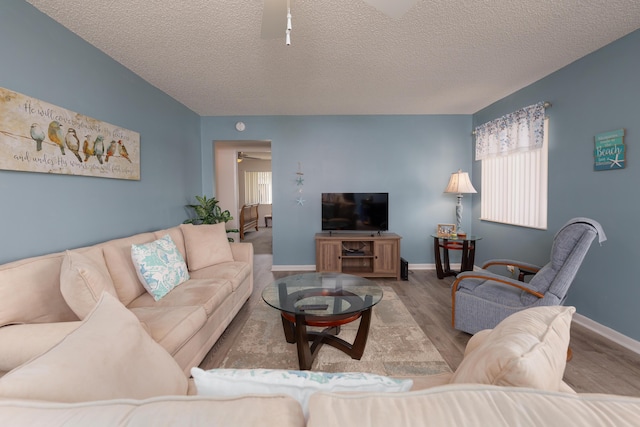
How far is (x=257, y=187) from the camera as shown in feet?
35.5

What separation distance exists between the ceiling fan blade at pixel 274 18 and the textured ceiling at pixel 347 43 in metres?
0.30

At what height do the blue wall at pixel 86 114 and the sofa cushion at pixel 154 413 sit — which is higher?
the blue wall at pixel 86 114

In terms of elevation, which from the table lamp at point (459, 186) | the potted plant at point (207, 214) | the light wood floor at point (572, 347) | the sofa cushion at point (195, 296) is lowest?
the light wood floor at point (572, 347)

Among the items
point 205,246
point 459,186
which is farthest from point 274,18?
point 459,186

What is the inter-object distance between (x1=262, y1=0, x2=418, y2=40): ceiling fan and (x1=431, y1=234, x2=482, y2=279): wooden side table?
10.1 ft

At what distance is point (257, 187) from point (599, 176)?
9.77 meters

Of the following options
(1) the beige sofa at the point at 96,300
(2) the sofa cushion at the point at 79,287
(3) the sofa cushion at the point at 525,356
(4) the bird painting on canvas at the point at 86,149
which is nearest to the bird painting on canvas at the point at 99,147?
(4) the bird painting on canvas at the point at 86,149

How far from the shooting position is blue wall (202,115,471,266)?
14.8 feet

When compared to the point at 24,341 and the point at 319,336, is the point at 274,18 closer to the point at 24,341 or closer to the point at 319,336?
the point at 24,341

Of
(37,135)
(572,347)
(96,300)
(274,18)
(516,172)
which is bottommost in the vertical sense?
(572,347)

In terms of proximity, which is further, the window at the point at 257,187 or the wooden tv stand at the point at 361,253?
the window at the point at 257,187

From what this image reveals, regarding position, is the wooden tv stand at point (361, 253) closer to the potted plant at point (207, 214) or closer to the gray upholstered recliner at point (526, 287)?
the potted plant at point (207, 214)

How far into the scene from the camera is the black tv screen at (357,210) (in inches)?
172

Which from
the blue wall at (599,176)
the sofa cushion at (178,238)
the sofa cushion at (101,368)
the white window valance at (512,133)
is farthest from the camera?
the white window valance at (512,133)
